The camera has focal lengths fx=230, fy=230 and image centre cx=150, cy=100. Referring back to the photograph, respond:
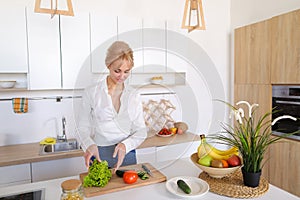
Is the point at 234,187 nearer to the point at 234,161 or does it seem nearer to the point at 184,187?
the point at 234,161

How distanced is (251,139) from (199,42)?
1.93m

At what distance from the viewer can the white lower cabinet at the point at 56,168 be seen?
5.61 ft

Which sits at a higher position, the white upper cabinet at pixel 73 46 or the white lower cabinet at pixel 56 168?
the white upper cabinet at pixel 73 46

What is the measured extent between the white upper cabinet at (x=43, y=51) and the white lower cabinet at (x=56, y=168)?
60 centimetres

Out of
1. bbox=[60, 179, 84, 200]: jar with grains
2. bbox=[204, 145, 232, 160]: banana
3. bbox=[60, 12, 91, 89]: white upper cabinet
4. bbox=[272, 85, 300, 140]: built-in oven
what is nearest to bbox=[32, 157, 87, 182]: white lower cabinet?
bbox=[60, 12, 91, 89]: white upper cabinet

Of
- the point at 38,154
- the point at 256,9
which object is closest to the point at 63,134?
the point at 38,154

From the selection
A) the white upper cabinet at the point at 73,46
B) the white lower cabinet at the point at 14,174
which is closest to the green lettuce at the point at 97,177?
the white lower cabinet at the point at 14,174

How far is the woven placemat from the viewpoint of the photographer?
0.96 meters

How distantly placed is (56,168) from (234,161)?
133 centimetres

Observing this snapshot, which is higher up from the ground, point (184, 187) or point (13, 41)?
point (13, 41)

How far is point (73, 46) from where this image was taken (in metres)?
1.93

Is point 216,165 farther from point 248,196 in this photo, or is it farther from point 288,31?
point 288,31

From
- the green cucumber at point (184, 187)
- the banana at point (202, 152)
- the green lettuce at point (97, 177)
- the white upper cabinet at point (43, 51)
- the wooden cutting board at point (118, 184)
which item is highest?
the white upper cabinet at point (43, 51)

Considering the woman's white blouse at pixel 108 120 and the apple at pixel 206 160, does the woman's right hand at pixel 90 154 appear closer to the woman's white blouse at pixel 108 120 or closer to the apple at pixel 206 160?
the woman's white blouse at pixel 108 120
